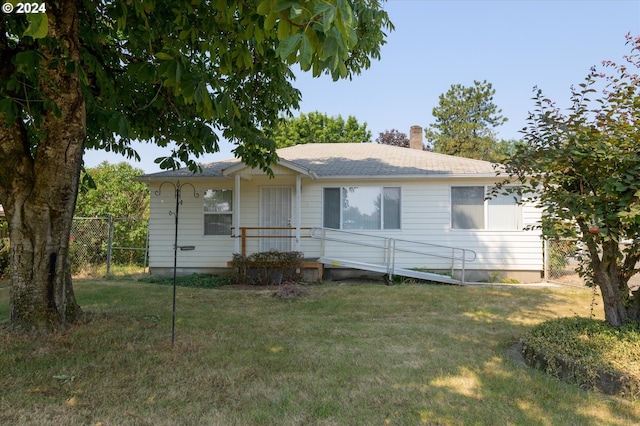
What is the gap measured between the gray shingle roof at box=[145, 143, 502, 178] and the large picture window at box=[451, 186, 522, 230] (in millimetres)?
621

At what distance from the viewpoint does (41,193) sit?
458 cm

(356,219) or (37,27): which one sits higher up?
(37,27)

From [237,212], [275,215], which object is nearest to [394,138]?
[275,215]

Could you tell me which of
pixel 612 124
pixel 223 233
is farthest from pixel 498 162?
pixel 223 233

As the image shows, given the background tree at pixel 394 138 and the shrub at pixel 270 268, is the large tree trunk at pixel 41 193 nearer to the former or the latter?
the shrub at pixel 270 268

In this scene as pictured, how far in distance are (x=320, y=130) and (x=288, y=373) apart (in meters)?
29.2

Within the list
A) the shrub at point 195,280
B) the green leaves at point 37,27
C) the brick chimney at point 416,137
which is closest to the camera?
the green leaves at point 37,27

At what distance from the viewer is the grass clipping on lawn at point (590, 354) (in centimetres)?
332

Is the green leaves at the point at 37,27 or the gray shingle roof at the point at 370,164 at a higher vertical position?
the gray shingle roof at the point at 370,164

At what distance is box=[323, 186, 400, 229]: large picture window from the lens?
11.1 metres

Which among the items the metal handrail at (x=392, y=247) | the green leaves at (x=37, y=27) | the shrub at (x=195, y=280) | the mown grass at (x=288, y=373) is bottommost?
the shrub at (x=195, y=280)

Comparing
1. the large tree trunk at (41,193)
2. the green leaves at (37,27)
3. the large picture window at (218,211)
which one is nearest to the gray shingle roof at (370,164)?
the large picture window at (218,211)

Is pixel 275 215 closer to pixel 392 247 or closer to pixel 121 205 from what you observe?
pixel 392 247

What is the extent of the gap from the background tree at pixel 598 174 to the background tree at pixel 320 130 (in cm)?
2755
